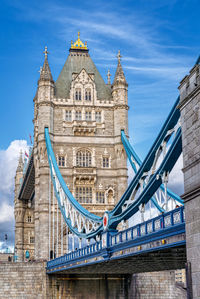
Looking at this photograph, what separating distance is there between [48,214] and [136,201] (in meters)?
28.0

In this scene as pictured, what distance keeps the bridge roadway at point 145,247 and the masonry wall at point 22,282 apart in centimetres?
996

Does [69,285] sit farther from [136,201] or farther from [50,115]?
[136,201]

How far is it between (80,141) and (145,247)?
32.3 metres

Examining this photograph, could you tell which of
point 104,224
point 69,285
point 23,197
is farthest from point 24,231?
point 104,224

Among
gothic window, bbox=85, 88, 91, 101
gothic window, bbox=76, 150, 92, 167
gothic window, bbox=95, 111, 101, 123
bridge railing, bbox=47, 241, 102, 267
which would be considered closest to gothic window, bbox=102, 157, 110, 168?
gothic window, bbox=76, 150, 92, 167

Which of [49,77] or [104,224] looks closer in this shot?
[104,224]

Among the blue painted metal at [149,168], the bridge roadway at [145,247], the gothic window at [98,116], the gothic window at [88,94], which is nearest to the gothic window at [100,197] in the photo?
the gothic window at [98,116]

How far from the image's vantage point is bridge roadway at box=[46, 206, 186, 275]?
20344mm

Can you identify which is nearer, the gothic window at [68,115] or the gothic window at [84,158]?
the gothic window at [84,158]

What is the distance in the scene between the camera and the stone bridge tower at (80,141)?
53.5 meters

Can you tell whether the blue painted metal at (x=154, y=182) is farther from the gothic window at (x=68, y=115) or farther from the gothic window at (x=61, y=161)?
the gothic window at (x=68, y=115)

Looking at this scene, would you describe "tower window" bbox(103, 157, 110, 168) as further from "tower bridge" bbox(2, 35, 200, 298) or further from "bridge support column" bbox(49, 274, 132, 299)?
"bridge support column" bbox(49, 274, 132, 299)

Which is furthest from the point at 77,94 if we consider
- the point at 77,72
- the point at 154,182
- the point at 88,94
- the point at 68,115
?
the point at 154,182

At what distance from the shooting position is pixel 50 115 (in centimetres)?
5553
